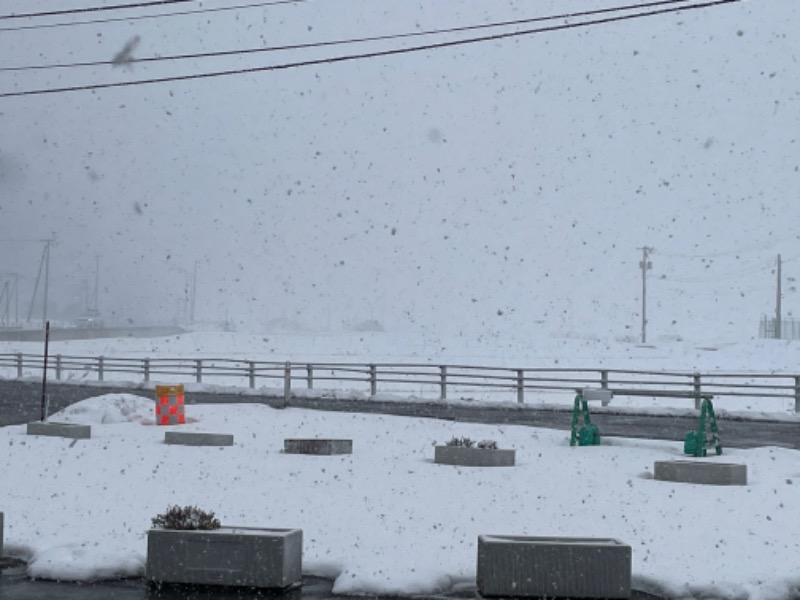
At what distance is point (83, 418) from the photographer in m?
22.3

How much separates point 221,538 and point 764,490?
789cm

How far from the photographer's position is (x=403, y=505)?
1205 cm

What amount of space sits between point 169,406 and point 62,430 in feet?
10.5

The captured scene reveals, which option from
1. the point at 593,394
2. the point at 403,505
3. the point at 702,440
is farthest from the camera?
the point at 593,394

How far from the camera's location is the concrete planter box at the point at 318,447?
16.5 metres

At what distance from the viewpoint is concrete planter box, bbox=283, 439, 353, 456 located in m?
16.5

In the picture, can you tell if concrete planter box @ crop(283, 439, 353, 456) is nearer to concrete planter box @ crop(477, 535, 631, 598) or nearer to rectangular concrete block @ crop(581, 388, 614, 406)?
rectangular concrete block @ crop(581, 388, 614, 406)

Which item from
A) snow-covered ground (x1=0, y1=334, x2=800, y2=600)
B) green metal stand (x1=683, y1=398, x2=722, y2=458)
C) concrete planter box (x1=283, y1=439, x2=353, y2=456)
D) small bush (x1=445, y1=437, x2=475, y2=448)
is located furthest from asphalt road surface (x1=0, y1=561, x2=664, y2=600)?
green metal stand (x1=683, y1=398, x2=722, y2=458)

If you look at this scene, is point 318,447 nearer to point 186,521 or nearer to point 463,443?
point 463,443

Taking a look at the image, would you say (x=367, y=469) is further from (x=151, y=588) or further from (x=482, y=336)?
(x=482, y=336)

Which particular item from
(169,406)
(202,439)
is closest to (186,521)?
(202,439)

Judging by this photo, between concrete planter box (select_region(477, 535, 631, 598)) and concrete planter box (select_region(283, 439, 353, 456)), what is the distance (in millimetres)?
8350

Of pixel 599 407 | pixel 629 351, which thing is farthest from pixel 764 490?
pixel 629 351

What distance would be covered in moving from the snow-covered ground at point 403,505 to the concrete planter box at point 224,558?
1.61 feet
